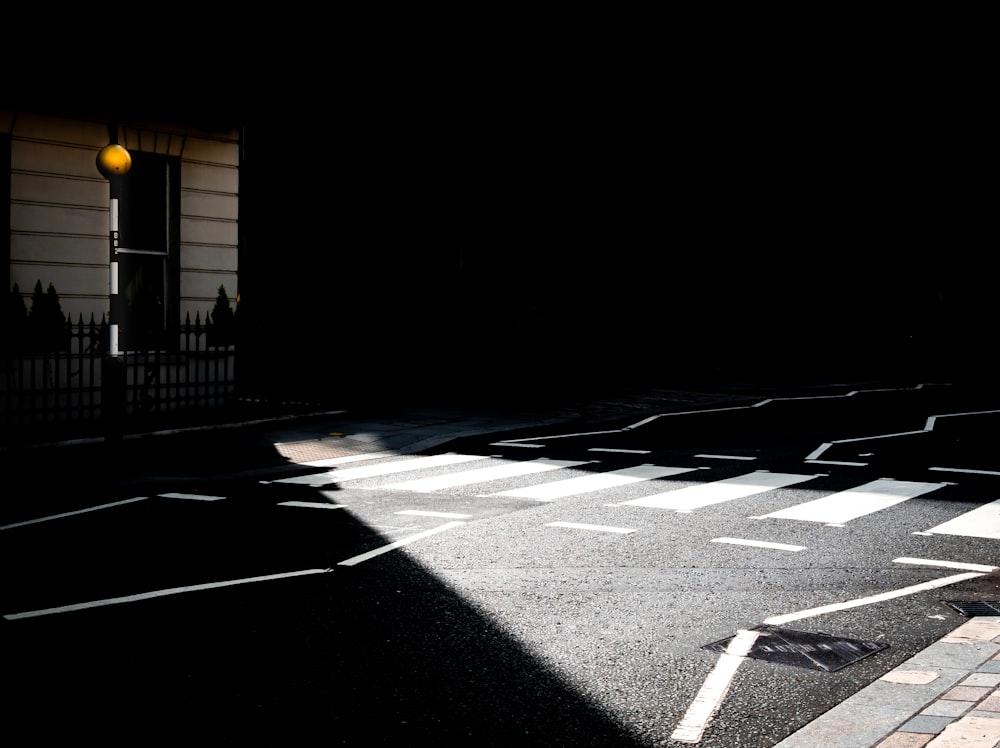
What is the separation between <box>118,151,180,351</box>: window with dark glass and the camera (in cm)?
1670

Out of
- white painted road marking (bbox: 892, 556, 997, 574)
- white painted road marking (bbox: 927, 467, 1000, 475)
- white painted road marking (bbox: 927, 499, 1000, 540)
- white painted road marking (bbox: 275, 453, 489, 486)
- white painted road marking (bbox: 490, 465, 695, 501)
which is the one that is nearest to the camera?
white painted road marking (bbox: 892, 556, 997, 574)

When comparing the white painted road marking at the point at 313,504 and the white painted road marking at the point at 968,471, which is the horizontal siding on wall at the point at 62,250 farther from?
the white painted road marking at the point at 968,471

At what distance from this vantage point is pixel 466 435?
14.8 metres

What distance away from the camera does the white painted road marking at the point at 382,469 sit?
11312 mm

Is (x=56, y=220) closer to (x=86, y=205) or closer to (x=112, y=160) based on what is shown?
(x=86, y=205)

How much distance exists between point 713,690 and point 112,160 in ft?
34.2

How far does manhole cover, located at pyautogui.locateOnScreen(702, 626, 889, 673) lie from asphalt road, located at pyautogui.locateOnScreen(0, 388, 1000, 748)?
2cm

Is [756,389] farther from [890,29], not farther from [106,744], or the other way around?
[106,744]

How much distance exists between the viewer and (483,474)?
1176cm

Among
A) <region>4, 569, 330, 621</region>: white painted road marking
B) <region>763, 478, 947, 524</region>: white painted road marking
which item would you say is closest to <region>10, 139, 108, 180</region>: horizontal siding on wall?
<region>4, 569, 330, 621</region>: white painted road marking

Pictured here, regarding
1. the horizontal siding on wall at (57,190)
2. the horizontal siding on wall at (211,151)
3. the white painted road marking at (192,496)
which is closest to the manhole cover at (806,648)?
the white painted road marking at (192,496)

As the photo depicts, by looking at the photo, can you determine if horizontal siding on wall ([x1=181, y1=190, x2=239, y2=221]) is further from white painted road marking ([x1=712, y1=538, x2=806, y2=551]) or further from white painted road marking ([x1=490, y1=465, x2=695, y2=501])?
white painted road marking ([x1=712, y1=538, x2=806, y2=551])

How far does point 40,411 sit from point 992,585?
1143 cm

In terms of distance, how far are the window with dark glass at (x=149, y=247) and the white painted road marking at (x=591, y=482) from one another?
26.1ft
